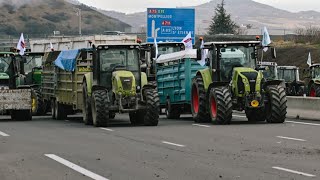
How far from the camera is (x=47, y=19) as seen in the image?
Result: 113062mm

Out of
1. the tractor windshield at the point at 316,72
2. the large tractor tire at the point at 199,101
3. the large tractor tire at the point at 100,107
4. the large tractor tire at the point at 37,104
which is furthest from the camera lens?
the tractor windshield at the point at 316,72

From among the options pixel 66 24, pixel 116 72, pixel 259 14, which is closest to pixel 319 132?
pixel 116 72

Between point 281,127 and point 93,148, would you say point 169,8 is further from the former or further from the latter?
point 93,148

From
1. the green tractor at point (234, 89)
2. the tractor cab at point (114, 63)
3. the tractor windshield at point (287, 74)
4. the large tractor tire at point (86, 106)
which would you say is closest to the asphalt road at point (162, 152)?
the green tractor at point (234, 89)

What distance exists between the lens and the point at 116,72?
77.7 ft

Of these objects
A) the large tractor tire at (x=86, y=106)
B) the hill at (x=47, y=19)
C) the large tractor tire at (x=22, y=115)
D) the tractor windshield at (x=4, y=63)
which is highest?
the hill at (x=47, y=19)

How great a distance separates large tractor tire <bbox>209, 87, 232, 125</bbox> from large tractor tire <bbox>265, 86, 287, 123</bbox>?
1.36 metres

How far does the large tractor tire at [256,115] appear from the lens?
25122mm

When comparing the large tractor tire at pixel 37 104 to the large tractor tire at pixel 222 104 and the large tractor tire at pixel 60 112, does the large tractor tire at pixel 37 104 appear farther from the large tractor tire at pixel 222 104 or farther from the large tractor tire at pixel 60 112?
the large tractor tire at pixel 222 104

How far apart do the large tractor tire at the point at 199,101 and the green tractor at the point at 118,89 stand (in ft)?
6.68

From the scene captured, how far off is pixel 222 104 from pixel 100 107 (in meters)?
3.78

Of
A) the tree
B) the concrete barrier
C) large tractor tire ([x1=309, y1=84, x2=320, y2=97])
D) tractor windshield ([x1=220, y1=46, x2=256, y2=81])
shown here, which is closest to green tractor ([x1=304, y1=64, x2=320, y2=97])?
large tractor tire ([x1=309, y1=84, x2=320, y2=97])

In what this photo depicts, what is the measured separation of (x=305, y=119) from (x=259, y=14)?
16843cm

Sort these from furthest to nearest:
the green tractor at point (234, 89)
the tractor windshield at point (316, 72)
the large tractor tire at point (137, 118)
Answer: the tractor windshield at point (316, 72) → the large tractor tire at point (137, 118) → the green tractor at point (234, 89)
